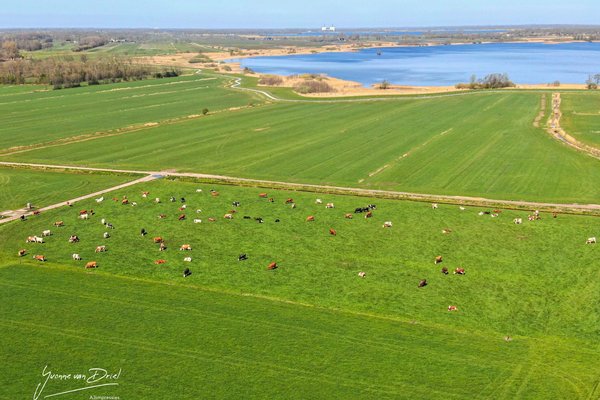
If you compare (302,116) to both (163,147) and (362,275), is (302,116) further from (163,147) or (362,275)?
(362,275)

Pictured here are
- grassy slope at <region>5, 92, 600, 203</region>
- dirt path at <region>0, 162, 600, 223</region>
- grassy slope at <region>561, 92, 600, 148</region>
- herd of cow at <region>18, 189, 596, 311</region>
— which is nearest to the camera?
herd of cow at <region>18, 189, 596, 311</region>

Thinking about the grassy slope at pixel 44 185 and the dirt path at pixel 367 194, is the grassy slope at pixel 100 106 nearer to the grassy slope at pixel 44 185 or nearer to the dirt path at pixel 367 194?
the grassy slope at pixel 44 185

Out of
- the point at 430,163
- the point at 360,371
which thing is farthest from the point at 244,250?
the point at 430,163

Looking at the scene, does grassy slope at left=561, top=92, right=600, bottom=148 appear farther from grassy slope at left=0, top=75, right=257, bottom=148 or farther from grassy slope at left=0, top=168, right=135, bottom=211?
grassy slope at left=0, top=75, right=257, bottom=148

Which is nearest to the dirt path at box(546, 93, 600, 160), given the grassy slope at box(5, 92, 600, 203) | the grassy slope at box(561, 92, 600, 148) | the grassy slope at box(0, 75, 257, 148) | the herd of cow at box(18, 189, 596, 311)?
the grassy slope at box(561, 92, 600, 148)

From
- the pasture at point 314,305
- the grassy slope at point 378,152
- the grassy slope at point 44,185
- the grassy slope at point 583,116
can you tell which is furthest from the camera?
the grassy slope at point 583,116

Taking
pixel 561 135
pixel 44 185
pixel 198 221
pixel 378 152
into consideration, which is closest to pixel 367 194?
pixel 198 221

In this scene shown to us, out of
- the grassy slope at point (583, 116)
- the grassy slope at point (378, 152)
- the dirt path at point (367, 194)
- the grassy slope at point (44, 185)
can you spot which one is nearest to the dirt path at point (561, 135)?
the grassy slope at point (583, 116)
